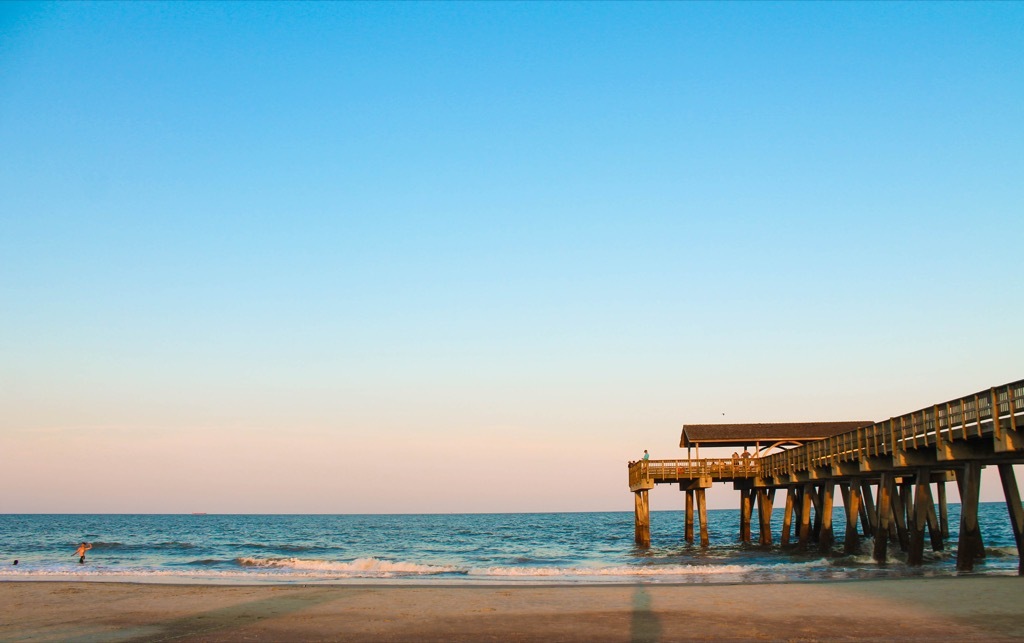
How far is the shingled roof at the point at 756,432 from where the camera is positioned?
40.5m

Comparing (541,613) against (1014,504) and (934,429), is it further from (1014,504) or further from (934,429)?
(1014,504)

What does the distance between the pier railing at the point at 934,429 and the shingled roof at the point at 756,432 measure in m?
7.37

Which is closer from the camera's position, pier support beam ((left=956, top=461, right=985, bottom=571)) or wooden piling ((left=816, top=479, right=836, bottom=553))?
pier support beam ((left=956, top=461, right=985, bottom=571))

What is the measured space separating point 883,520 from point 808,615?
46.0 feet

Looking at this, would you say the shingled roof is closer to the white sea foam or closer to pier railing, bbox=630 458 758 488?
pier railing, bbox=630 458 758 488

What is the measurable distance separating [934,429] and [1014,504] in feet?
8.84

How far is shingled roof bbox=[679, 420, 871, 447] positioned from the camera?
40.5m

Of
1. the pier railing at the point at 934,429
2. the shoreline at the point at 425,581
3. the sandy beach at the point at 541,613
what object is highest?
the pier railing at the point at 934,429

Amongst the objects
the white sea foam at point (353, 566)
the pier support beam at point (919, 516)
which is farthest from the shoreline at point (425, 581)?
the white sea foam at point (353, 566)

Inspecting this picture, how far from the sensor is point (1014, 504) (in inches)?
856

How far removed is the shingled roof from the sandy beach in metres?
20.1

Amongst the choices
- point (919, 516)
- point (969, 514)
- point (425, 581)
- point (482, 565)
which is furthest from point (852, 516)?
point (482, 565)

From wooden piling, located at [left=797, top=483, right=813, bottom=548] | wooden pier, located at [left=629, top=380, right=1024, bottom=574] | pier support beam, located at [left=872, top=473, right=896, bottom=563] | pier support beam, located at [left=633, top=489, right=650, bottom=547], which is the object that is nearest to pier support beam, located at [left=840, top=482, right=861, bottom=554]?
wooden pier, located at [left=629, top=380, right=1024, bottom=574]

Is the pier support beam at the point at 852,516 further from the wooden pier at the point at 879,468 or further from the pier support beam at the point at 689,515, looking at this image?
the pier support beam at the point at 689,515
